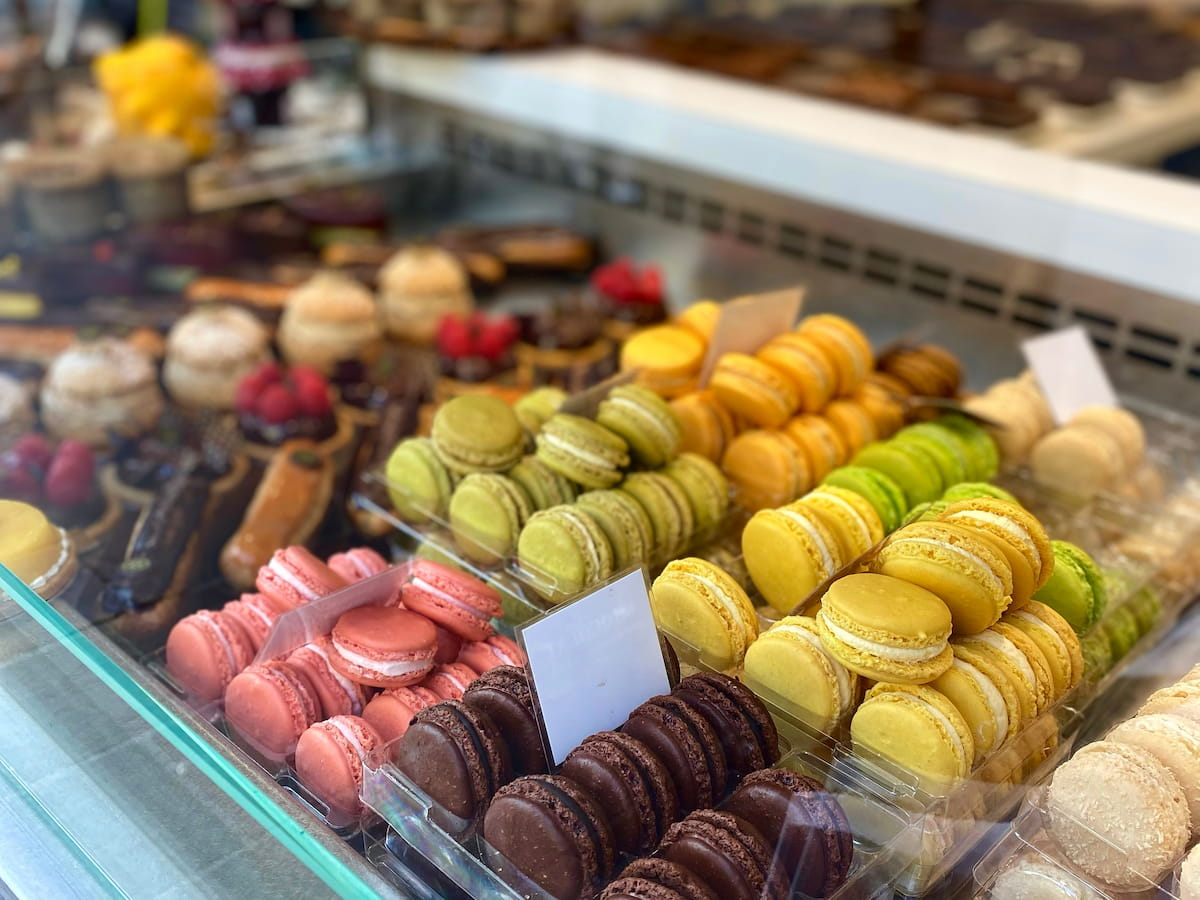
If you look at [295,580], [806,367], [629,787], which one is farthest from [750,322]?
[629,787]

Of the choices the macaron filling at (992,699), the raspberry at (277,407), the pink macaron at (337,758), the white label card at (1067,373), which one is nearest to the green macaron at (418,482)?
the pink macaron at (337,758)

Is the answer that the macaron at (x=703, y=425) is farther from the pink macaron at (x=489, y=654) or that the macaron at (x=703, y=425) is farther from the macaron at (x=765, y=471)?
the pink macaron at (x=489, y=654)

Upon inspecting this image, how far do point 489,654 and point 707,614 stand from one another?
31 cm

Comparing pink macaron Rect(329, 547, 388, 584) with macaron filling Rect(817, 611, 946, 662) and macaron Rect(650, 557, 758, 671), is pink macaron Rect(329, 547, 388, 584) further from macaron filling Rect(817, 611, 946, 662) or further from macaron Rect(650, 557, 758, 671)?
macaron filling Rect(817, 611, 946, 662)

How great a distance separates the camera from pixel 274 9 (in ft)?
13.1

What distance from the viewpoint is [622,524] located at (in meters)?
1.71

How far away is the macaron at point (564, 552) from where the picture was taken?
1.64m

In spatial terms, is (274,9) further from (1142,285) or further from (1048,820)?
(1048,820)

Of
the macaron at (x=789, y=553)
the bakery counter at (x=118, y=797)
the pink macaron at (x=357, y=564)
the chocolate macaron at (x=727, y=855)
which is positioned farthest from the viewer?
the pink macaron at (x=357, y=564)

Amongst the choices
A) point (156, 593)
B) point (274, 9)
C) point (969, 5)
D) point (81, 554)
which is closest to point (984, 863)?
point (156, 593)

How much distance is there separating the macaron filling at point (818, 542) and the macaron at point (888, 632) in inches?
8.3

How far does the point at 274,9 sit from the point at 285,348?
1.55 metres

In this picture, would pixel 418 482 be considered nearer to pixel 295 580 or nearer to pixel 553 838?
pixel 295 580

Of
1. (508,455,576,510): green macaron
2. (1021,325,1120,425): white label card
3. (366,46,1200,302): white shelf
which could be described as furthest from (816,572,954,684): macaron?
(366,46,1200,302): white shelf
